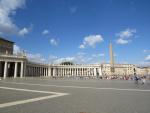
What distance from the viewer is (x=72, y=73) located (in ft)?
445

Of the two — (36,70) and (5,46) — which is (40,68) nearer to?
(36,70)

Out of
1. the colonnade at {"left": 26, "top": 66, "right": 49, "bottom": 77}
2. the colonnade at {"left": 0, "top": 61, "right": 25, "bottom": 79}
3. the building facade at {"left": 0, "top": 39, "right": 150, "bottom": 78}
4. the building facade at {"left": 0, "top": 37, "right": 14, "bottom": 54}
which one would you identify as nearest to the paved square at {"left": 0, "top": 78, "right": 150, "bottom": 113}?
the building facade at {"left": 0, "top": 39, "right": 150, "bottom": 78}

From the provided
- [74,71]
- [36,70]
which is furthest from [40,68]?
[74,71]

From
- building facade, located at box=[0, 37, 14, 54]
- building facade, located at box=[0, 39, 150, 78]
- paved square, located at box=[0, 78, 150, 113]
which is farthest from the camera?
building facade, located at box=[0, 37, 14, 54]

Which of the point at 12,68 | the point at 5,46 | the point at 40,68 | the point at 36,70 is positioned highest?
the point at 5,46

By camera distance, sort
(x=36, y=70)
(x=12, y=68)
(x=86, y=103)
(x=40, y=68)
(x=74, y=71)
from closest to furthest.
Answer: (x=86, y=103), (x=12, y=68), (x=36, y=70), (x=40, y=68), (x=74, y=71)

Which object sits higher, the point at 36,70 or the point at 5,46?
the point at 5,46

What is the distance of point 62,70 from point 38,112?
128m

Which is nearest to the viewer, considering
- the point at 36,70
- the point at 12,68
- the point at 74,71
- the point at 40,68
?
the point at 12,68

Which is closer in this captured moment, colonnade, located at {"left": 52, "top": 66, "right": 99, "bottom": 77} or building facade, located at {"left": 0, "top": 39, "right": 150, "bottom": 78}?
building facade, located at {"left": 0, "top": 39, "right": 150, "bottom": 78}

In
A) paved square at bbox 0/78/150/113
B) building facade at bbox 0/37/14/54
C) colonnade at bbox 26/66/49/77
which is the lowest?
paved square at bbox 0/78/150/113

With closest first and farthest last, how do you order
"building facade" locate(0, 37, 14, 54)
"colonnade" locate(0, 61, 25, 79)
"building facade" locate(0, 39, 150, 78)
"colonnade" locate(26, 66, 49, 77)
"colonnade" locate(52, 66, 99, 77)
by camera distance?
1. "colonnade" locate(0, 61, 25, 79)
2. "building facade" locate(0, 39, 150, 78)
3. "building facade" locate(0, 37, 14, 54)
4. "colonnade" locate(26, 66, 49, 77)
5. "colonnade" locate(52, 66, 99, 77)

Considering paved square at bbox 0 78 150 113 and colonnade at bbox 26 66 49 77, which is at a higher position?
colonnade at bbox 26 66 49 77

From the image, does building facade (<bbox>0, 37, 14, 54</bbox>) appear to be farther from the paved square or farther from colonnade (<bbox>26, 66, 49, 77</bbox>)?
the paved square
